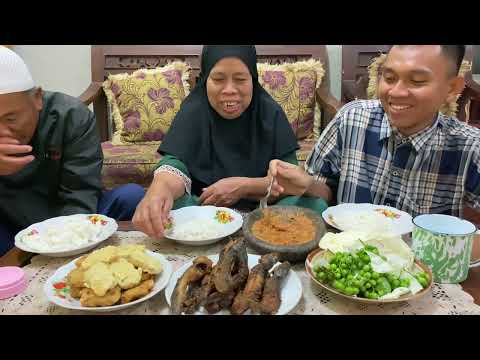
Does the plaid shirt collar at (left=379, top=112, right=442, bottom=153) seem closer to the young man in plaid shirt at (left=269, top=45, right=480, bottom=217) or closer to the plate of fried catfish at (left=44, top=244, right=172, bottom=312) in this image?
the young man in plaid shirt at (left=269, top=45, right=480, bottom=217)

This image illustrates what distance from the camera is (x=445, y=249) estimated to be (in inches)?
41.3

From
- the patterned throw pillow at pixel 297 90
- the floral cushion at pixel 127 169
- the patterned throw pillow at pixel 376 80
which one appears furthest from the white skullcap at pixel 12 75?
the patterned throw pillow at pixel 376 80

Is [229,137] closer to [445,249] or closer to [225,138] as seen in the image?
[225,138]

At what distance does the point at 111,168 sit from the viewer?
2926mm

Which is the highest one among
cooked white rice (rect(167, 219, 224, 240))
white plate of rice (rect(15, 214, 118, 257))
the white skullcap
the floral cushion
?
the white skullcap

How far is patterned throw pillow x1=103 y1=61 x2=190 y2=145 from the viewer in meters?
3.28

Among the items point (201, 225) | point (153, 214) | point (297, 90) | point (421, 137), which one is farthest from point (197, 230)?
point (297, 90)

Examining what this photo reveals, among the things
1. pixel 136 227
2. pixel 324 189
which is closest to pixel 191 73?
pixel 324 189

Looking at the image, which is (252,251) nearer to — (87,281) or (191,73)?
(87,281)

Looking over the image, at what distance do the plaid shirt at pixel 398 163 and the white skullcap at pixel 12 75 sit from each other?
3.92ft

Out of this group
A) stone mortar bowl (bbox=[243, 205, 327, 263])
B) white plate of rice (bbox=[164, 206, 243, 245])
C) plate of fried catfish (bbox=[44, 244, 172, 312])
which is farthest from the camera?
white plate of rice (bbox=[164, 206, 243, 245])

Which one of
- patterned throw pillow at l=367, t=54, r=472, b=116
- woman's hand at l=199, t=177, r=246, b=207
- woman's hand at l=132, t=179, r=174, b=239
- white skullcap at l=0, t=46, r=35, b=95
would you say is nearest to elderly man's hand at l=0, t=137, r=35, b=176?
white skullcap at l=0, t=46, r=35, b=95

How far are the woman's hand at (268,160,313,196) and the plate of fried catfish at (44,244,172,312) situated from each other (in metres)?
0.57
